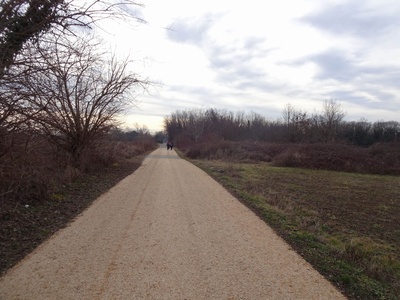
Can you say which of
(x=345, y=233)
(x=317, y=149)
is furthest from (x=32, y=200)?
(x=317, y=149)

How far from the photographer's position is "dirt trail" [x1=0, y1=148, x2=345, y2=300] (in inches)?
166

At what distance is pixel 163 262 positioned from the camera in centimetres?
520

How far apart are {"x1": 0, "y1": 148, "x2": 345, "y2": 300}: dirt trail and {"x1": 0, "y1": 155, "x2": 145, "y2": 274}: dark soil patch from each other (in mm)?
266

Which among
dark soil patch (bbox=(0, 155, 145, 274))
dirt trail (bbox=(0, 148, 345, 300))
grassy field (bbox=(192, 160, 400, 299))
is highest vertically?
dark soil patch (bbox=(0, 155, 145, 274))

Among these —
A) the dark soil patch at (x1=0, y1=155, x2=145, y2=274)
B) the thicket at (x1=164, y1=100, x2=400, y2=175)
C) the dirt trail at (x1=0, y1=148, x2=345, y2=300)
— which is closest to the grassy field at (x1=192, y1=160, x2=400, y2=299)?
the dirt trail at (x1=0, y1=148, x2=345, y2=300)

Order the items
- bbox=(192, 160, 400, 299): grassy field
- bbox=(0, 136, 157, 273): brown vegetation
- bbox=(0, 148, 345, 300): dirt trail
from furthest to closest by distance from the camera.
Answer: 1. bbox=(0, 136, 157, 273): brown vegetation
2. bbox=(192, 160, 400, 299): grassy field
3. bbox=(0, 148, 345, 300): dirt trail

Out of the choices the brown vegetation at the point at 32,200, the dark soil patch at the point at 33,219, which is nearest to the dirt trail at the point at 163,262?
the dark soil patch at the point at 33,219

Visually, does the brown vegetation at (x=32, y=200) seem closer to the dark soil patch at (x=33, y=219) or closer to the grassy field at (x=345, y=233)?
the dark soil patch at (x=33, y=219)

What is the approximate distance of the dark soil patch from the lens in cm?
557

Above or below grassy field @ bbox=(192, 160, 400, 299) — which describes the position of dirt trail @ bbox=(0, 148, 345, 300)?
above

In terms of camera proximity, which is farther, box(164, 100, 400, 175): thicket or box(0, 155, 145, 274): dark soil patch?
box(164, 100, 400, 175): thicket

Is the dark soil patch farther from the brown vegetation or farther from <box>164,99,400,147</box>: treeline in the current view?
<box>164,99,400,147</box>: treeline

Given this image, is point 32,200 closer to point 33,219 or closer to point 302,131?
point 33,219

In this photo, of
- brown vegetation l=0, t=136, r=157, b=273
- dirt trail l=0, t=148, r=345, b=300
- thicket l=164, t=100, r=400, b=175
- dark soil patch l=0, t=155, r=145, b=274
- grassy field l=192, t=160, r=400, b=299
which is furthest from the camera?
thicket l=164, t=100, r=400, b=175
